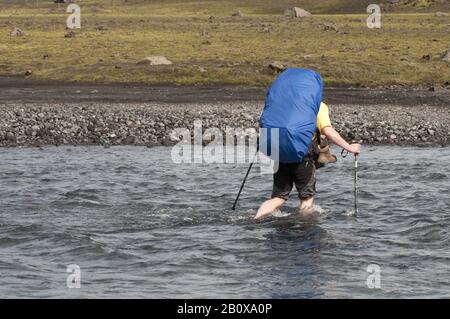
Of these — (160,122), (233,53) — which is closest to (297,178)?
(160,122)

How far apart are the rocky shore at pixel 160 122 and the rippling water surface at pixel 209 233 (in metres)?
3.66

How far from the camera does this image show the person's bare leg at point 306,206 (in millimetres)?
14773

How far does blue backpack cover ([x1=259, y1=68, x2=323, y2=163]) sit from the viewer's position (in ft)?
44.4

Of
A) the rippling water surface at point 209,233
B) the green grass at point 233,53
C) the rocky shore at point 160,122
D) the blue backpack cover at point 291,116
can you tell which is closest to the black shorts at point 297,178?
the blue backpack cover at point 291,116

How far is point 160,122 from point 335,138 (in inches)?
521

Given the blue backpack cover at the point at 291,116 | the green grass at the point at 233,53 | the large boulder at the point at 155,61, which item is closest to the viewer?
the blue backpack cover at the point at 291,116

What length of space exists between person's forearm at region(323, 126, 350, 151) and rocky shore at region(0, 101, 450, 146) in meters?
9.84

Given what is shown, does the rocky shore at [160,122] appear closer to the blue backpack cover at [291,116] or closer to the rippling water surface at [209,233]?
the rippling water surface at [209,233]

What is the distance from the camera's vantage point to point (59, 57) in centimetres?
4550

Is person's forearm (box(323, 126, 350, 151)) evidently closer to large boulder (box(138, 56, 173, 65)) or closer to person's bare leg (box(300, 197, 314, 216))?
person's bare leg (box(300, 197, 314, 216))

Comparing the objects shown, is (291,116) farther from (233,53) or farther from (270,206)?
(233,53)

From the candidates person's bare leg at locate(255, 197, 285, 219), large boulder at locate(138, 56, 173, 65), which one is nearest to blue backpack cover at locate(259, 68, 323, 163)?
person's bare leg at locate(255, 197, 285, 219)
